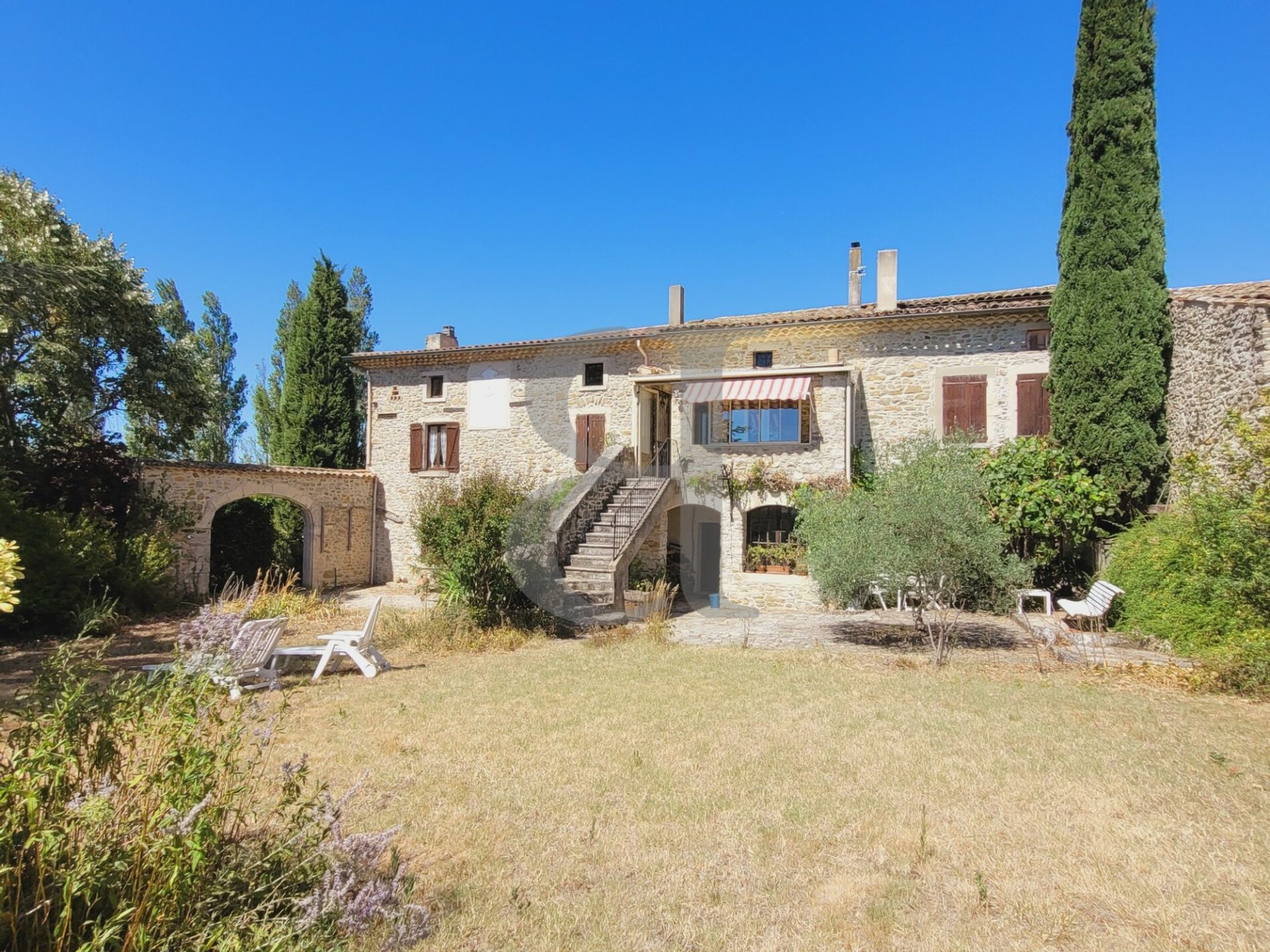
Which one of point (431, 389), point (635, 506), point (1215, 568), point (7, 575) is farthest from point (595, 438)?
point (7, 575)

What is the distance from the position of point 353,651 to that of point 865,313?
44.6 feet

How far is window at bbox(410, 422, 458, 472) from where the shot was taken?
2014cm

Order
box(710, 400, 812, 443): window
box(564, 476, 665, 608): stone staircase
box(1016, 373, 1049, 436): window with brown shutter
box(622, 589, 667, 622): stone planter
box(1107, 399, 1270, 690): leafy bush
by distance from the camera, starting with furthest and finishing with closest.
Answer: box(710, 400, 812, 443): window, box(1016, 373, 1049, 436): window with brown shutter, box(622, 589, 667, 622): stone planter, box(564, 476, 665, 608): stone staircase, box(1107, 399, 1270, 690): leafy bush

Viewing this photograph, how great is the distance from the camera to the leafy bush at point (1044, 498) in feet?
43.2

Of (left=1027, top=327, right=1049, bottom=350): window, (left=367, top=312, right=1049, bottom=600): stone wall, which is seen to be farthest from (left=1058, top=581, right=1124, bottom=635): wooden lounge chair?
(left=1027, top=327, right=1049, bottom=350): window

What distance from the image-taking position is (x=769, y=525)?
1686 cm

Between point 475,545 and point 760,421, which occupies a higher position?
point 760,421

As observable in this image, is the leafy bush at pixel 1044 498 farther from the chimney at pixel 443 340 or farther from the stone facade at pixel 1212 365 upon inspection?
the chimney at pixel 443 340

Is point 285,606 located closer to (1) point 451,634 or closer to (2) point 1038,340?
(1) point 451,634

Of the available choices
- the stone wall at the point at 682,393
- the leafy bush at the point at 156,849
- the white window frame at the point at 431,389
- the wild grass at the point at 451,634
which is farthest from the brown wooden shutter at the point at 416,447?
the leafy bush at the point at 156,849

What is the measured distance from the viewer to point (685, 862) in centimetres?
393

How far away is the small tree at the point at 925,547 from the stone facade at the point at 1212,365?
12.7 ft

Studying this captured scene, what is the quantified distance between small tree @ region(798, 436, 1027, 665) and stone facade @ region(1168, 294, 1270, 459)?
3867 millimetres

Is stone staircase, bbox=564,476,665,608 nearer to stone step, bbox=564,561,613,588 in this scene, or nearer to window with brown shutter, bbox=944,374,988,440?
stone step, bbox=564,561,613,588
